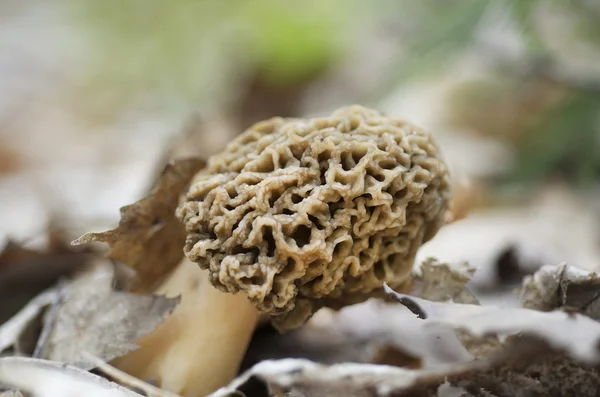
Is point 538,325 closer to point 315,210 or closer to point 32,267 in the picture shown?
point 315,210

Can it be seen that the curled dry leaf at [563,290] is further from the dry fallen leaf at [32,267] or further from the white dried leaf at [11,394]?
the dry fallen leaf at [32,267]

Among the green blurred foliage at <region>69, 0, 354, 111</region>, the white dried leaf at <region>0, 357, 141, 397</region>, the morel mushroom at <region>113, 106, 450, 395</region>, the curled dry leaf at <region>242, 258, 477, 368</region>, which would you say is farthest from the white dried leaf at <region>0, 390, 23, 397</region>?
the green blurred foliage at <region>69, 0, 354, 111</region>

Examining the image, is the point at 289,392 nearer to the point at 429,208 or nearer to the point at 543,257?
the point at 429,208

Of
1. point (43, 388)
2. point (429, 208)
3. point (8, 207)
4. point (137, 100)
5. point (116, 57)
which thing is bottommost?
point (43, 388)

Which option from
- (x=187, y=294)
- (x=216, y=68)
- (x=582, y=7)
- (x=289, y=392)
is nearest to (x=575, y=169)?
(x=582, y=7)

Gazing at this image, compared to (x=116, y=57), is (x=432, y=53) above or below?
below

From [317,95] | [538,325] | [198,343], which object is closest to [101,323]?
[198,343]
